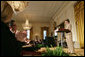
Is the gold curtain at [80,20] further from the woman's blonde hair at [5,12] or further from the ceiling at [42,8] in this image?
the woman's blonde hair at [5,12]

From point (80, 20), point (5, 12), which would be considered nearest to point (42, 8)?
point (80, 20)

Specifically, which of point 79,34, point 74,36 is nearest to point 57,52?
point 79,34

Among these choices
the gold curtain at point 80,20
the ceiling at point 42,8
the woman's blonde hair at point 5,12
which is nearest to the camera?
the woman's blonde hair at point 5,12

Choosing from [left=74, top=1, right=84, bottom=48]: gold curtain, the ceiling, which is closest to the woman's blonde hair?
[left=74, top=1, right=84, bottom=48]: gold curtain

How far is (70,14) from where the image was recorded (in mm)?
8898

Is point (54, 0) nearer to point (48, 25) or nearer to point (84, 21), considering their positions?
point (84, 21)

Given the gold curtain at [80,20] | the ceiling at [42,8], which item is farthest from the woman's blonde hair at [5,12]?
the ceiling at [42,8]

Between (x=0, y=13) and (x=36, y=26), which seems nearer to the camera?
(x=0, y=13)

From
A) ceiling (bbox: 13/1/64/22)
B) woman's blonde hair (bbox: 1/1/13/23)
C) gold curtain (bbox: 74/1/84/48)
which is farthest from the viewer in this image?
ceiling (bbox: 13/1/64/22)

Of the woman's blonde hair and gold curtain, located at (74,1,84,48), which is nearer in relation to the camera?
the woman's blonde hair

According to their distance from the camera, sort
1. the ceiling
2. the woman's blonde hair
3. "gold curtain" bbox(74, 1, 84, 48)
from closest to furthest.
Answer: the woman's blonde hair → "gold curtain" bbox(74, 1, 84, 48) → the ceiling

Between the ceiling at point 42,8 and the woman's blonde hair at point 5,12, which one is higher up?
the ceiling at point 42,8

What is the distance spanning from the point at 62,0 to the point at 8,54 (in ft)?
28.8

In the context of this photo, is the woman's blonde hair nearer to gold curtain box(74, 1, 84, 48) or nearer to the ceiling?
gold curtain box(74, 1, 84, 48)
